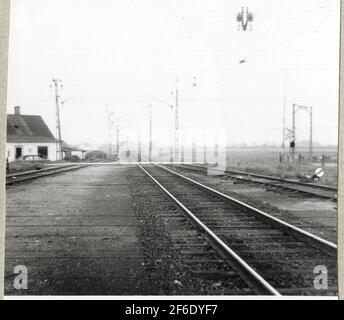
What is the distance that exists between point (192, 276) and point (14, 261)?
7.31 feet

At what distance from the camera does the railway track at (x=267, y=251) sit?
159 inches

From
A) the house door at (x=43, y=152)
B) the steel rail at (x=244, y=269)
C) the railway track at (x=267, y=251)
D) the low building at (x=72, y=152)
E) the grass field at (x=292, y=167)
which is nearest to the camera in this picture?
the steel rail at (x=244, y=269)

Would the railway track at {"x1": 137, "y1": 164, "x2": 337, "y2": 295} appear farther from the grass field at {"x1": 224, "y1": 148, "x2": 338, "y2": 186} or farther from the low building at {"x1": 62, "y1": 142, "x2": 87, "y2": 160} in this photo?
the low building at {"x1": 62, "y1": 142, "x2": 87, "y2": 160}

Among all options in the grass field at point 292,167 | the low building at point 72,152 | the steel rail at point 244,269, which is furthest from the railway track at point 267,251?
the low building at point 72,152

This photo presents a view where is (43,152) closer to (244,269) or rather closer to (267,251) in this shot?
(267,251)

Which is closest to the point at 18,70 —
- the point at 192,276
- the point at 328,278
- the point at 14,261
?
the point at 14,261

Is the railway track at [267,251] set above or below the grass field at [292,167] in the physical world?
above

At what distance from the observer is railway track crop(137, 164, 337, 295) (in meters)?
4.04

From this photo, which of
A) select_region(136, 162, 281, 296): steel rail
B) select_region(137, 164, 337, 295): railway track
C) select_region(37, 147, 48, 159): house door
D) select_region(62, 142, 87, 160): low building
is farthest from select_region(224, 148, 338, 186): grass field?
select_region(62, 142, 87, 160): low building

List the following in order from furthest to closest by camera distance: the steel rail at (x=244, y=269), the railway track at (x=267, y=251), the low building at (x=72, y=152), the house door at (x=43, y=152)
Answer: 1. the low building at (x=72, y=152)
2. the house door at (x=43, y=152)
3. the railway track at (x=267, y=251)
4. the steel rail at (x=244, y=269)

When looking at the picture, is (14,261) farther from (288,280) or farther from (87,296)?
(288,280)

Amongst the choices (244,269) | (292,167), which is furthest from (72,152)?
(244,269)

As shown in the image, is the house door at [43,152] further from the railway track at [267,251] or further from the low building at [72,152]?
→ the railway track at [267,251]

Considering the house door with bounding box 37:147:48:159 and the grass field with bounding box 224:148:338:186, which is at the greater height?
the house door with bounding box 37:147:48:159
